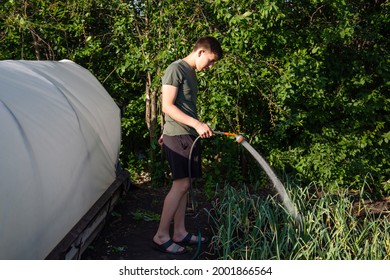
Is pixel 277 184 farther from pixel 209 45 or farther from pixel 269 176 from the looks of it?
pixel 209 45

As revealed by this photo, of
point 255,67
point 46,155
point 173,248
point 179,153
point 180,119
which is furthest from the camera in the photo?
point 255,67

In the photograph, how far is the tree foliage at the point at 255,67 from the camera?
5.51 m

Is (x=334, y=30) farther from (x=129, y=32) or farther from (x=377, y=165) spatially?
(x=129, y=32)

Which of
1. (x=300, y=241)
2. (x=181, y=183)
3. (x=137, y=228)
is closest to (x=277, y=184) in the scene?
(x=300, y=241)

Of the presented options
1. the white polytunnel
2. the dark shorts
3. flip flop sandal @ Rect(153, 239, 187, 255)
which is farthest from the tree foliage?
flip flop sandal @ Rect(153, 239, 187, 255)

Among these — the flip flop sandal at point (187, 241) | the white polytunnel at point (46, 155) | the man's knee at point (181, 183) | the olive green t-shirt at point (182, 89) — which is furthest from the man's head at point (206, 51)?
the flip flop sandal at point (187, 241)

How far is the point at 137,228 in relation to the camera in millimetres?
4742

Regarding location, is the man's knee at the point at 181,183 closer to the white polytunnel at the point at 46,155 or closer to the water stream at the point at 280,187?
the water stream at the point at 280,187

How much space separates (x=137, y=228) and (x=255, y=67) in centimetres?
216

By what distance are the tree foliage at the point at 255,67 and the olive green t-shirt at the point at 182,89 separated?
5.10ft

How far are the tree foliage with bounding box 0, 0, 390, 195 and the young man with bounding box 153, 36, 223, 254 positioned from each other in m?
1.54

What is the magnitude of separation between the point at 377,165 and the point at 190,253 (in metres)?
3.27

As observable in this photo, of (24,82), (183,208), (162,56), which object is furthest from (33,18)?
(183,208)

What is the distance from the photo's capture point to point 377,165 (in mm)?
6297
